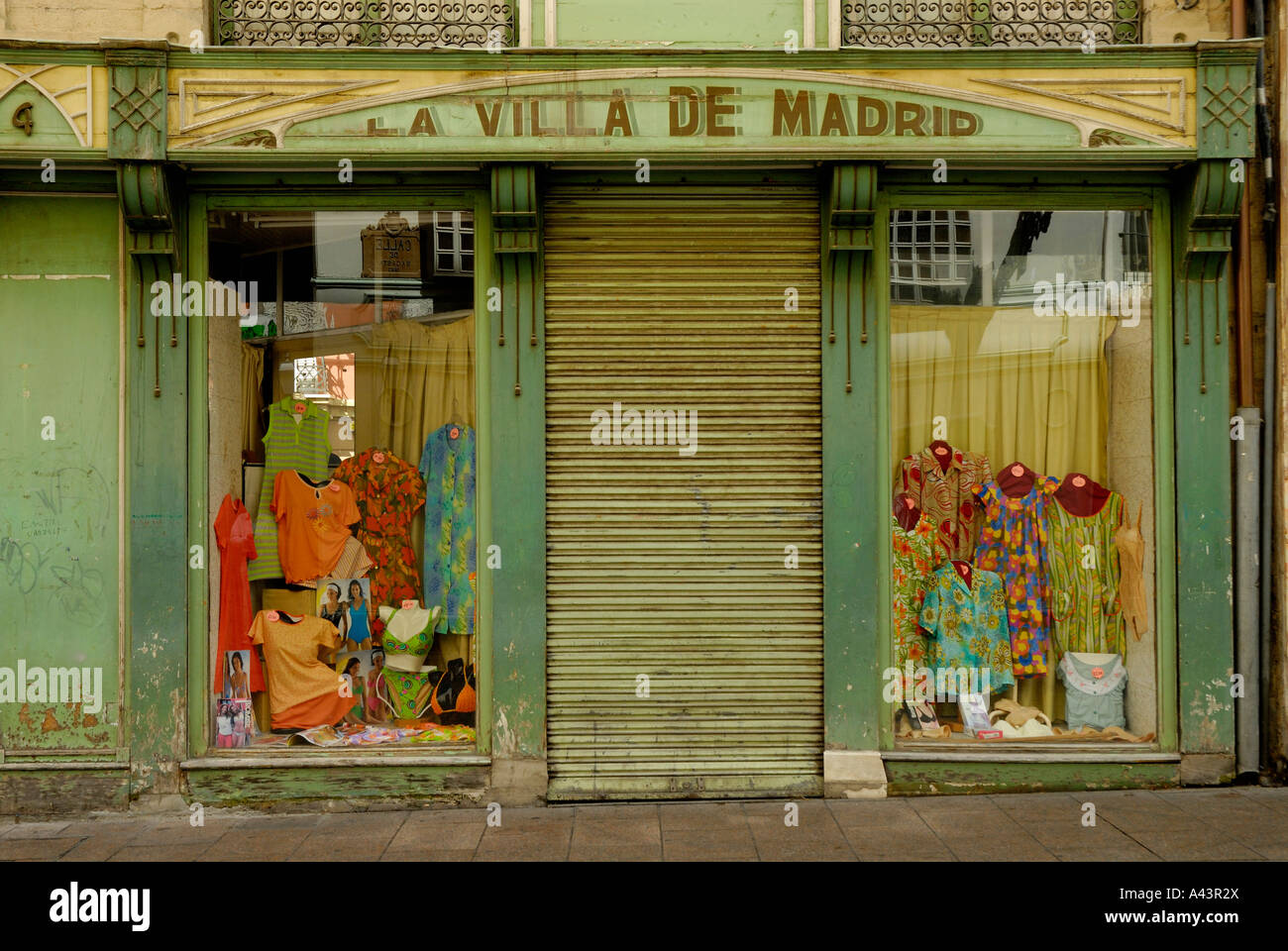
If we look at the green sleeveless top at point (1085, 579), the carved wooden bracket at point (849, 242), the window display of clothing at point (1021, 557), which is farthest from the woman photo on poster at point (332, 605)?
the green sleeveless top at point (1085, 579)

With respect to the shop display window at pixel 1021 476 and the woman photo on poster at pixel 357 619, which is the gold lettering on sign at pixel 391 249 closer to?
the woman photo on poster at pixel 357 619

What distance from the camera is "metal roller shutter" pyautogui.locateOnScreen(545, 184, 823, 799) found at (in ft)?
24.4

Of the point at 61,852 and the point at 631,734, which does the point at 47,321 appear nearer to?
the point at 61,852

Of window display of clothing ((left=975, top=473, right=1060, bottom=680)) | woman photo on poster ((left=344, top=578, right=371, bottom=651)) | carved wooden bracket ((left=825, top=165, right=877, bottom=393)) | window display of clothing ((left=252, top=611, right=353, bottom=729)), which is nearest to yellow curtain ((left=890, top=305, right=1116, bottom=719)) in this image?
window display of clothing ((left=975, top=473, right=1060, bottom=680))

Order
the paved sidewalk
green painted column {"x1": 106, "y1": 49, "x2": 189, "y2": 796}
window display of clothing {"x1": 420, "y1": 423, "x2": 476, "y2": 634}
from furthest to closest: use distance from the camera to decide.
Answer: window display of clothing {"x1": 420, "y1": 423, "x2": 476, "y2": 634}
green painted column {"x1": 106, "y1": 49, "x2": 189, "y2": 796}
the paved sidewalk

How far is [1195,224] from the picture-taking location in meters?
7.29

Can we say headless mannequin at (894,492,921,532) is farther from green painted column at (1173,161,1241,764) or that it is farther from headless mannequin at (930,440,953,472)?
green painted column at (1173,161,1241,764)

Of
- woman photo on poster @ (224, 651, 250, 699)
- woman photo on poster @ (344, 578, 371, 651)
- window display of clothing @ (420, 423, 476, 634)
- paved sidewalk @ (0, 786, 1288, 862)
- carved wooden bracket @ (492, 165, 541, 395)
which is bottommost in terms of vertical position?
paved sidewalk @ (0, 786, 1288, 862)

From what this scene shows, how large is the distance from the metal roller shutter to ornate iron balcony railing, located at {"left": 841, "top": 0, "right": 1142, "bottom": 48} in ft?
3.81

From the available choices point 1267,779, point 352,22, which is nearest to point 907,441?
point 1267,779

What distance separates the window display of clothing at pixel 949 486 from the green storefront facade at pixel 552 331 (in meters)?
0.39

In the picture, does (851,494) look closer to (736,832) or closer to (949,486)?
(949,486)

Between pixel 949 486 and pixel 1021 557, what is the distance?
704mm

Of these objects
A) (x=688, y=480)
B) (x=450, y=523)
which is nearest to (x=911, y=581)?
(x=688, y=480)
